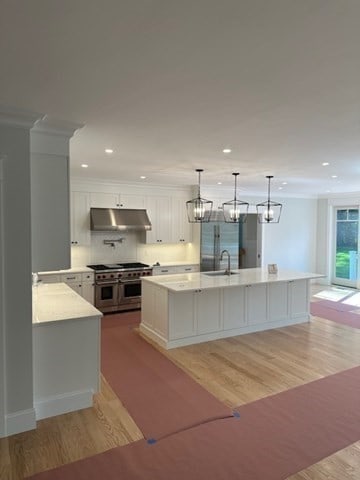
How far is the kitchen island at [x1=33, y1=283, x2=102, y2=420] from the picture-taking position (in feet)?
9.71

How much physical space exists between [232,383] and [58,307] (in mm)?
2047

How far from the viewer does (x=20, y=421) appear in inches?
108

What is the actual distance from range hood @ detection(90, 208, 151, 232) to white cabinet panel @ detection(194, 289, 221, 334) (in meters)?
2.36

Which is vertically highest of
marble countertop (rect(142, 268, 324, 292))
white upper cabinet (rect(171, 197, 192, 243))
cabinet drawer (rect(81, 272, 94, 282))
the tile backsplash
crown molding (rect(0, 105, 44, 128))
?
crown molding (rect(0, 105, 44, 128))

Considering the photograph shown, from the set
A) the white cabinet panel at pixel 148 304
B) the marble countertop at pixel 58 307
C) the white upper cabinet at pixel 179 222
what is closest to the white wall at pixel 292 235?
the white upper cabinet at pixel 179 222

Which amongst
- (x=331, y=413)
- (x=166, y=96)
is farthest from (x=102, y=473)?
(x=166, y=96)

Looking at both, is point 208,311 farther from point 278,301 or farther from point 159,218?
point 159,218

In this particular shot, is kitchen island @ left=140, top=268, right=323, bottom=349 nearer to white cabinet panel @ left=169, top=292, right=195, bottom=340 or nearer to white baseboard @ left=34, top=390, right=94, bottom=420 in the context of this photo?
white cabinet panel @ left=169, top=292, right=195, bottom=340

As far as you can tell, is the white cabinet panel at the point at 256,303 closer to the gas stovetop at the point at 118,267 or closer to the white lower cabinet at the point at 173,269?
the white lower cabinet at the point at 173,269

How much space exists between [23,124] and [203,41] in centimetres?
173

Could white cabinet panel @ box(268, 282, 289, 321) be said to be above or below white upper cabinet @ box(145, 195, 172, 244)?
below

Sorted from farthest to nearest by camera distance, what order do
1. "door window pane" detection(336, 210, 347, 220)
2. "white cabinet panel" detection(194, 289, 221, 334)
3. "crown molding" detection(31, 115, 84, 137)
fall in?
"door window pane" detection(336, 210, 347, 220), "white cabinet panel" detection(194, 289, 221, 334), "crown molding" detection(31, 115, 84, 137)

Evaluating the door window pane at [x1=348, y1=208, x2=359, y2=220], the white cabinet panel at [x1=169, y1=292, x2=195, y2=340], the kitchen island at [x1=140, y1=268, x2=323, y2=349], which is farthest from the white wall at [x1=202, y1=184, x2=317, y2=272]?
the white cabinet panel at [x1=169, y1=292, x2=195, y2=340]

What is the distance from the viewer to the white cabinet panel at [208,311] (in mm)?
4859
